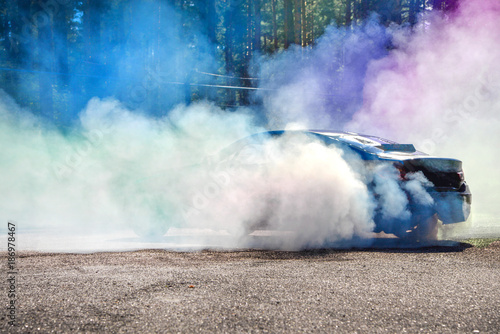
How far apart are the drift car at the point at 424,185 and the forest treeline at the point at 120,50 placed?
766cm

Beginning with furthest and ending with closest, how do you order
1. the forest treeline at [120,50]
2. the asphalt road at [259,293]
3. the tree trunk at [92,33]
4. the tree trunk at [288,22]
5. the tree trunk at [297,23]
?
the tree trunk at [288,22] < the tree trunk at [297,23] < the tree trunk at [92,33] < the forest treeline at [120,50] < the asphalt road at [259,293]

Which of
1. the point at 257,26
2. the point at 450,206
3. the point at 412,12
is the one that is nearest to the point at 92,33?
the point at 257,26

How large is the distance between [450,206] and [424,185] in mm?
465

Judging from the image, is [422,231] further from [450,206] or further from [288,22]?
[288,22]

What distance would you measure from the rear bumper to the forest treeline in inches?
309

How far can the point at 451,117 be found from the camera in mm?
12531

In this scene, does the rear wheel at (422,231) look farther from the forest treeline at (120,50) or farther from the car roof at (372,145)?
the forest treeline at (120,50)

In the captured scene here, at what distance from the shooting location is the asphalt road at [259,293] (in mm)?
2822

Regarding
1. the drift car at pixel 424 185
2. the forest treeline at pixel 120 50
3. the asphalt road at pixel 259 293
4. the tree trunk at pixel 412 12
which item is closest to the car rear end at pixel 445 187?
the drift car at pixel 424 185

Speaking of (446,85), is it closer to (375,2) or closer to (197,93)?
(375,2)

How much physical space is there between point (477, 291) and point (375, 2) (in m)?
14.6

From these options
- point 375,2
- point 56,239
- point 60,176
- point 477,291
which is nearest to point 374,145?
point 477,291

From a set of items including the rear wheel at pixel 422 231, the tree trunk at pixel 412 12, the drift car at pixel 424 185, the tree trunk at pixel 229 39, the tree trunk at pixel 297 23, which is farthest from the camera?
the tree trunk at pixel 229 39

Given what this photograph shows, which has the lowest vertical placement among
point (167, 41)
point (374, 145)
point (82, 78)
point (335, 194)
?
point (335, 194)
